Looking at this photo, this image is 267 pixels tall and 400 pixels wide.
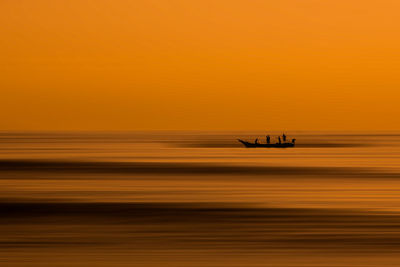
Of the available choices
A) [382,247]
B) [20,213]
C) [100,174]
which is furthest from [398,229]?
[100,174]

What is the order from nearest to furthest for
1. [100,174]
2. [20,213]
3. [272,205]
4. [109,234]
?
[109,234], [20,213], [272,205], [100,174]

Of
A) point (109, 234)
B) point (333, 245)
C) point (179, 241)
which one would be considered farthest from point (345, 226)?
point (109, 234)

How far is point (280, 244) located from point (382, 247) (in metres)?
3.06

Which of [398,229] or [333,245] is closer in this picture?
[333,245]

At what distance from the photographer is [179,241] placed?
2395cm

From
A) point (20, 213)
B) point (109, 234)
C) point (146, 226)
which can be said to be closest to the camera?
point (109, 234)

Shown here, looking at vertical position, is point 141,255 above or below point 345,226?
below

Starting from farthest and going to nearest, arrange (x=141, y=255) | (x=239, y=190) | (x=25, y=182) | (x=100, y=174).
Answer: (x=100, y=174)
(x=25, y=182)
(x=239, y=190)
(x=141, y=255)

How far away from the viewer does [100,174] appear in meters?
54.3

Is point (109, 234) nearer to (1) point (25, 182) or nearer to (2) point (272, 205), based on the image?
(2) point (272, 205)

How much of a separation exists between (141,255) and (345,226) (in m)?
8.62

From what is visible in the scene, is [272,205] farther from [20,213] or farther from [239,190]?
[20,213]

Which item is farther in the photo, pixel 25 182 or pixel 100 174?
pixel 100 174

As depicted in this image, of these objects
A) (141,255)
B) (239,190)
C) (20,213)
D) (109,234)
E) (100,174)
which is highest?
(100,174)
